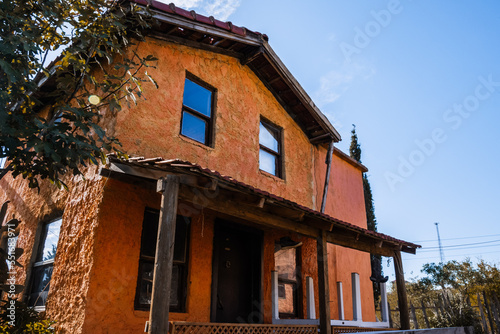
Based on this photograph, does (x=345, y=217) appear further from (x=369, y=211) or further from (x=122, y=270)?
(x=122, y=270)

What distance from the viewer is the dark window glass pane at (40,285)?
622cm

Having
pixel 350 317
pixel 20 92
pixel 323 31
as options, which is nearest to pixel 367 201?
pixel 350 317

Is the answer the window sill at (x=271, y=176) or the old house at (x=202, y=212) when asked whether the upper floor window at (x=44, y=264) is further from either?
the window sill at (x=271, y=176)

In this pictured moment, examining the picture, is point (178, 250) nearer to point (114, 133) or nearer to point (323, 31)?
point (114, 133)

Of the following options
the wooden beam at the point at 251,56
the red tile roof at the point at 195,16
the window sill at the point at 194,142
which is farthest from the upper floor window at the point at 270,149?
the red tile roof at the point at 195,16

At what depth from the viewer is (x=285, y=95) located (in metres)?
10.2

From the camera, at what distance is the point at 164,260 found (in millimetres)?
4277

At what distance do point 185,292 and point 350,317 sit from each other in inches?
219

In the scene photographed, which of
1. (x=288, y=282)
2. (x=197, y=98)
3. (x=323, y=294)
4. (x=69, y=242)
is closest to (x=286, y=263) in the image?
(x=288, y=282)

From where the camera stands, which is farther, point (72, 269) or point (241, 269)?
point (241, 269)

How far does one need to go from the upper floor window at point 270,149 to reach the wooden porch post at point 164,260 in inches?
178

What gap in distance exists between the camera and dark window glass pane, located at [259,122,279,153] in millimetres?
9344

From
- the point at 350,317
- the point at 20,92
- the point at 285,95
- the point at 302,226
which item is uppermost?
the point at 285,95

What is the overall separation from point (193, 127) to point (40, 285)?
383cm
